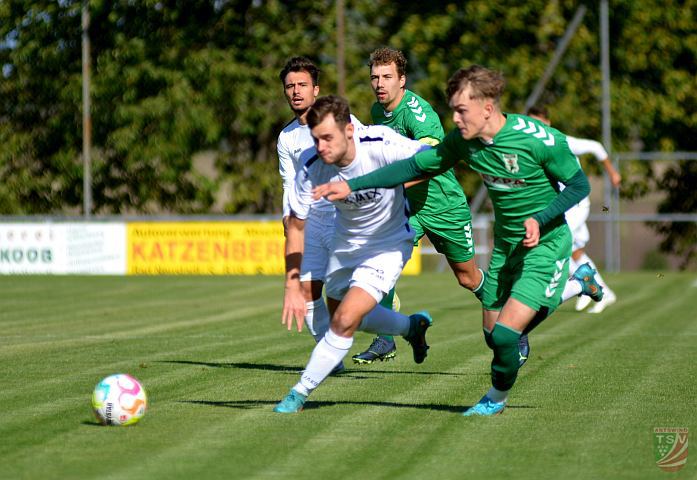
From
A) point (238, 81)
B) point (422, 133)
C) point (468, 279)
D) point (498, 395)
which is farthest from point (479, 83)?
point (238, 81)

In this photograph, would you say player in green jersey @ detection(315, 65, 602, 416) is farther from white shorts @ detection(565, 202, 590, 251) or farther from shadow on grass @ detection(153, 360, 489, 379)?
white shorts @ detection(565, 202, 590, 251)

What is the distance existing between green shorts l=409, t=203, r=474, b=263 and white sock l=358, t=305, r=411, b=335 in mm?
1252

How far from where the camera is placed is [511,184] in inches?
309

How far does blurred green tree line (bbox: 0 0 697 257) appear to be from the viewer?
33.7m

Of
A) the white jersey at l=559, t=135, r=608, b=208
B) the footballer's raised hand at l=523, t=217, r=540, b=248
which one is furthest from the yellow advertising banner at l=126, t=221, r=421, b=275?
the footballer's raised hand at l=523, t=217, r=540, b=248

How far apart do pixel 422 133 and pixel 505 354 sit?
2919 mm

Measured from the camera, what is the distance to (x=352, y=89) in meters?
34.3

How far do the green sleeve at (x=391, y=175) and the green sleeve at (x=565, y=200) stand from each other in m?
0.80

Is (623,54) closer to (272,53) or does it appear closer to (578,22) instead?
(578,22)

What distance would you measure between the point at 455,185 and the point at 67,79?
2469cm

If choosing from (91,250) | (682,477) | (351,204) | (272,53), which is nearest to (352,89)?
(272,53)

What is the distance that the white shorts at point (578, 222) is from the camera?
51.5 feet

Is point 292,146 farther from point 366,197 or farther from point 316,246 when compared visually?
point 366,197

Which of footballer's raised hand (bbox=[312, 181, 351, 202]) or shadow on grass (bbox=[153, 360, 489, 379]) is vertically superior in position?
footballer's raised hand (bbox=[312, 181, 351, 202])
